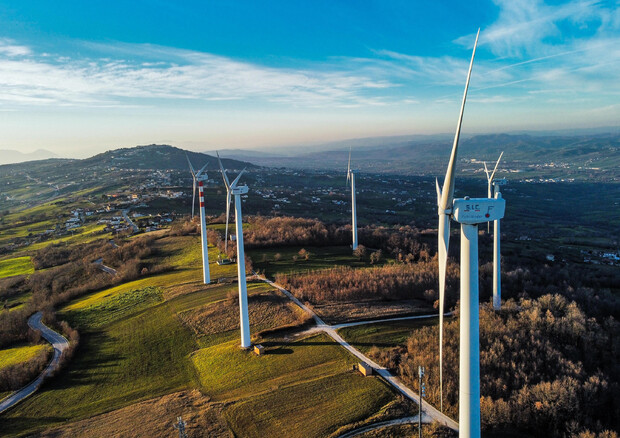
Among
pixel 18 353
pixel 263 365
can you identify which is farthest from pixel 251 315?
pixel 18 353

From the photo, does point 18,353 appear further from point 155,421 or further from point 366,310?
point 366,310

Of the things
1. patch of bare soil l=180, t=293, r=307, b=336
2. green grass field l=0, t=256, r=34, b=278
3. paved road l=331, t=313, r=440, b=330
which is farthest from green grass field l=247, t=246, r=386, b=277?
green grass field l=0, t=256, r=34, b=278

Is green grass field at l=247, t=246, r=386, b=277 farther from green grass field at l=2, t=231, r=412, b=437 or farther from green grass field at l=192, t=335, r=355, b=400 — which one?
green grass field at l=192, t=335, r=355, b=400

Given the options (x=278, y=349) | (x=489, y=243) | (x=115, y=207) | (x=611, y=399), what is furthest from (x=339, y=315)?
(x=115, y=207)

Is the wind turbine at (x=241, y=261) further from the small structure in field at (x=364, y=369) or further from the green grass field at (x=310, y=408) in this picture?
the small structure in field at (x=364, y=369)

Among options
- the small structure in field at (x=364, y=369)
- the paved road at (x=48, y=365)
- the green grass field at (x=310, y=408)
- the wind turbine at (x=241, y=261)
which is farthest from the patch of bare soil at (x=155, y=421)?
the small structure in field at (x=364, y=369)

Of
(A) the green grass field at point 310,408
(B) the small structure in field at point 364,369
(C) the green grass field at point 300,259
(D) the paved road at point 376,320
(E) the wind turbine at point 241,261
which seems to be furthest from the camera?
(C) the green grass field at point 300,259
